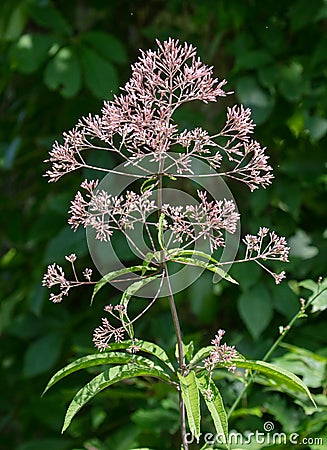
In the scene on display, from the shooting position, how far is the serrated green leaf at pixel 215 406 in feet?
1.80

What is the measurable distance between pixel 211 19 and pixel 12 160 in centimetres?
53

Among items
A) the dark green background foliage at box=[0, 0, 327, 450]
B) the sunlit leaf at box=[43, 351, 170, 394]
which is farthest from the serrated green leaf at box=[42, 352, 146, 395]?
the dark green background foliage at box=[0, 0, 327, 450]

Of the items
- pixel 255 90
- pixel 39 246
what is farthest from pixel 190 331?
pixel 255 90

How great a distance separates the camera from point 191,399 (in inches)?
21.4

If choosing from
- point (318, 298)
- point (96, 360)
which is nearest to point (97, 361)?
point (96, 360)

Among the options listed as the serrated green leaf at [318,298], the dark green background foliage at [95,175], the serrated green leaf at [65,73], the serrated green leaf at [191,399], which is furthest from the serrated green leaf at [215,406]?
the serrated green leaf at [65,73]

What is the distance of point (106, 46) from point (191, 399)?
0.97m

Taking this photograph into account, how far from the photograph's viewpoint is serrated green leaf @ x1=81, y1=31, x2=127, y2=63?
1.38 meters

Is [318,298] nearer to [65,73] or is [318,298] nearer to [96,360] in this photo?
[96,360]

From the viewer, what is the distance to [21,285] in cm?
159

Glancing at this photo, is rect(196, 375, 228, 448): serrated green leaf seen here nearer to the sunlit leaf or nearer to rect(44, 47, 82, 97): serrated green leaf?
the sunlit leaf

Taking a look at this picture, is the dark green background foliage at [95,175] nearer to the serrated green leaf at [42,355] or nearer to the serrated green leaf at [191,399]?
the serrated green leaf at [42,355]

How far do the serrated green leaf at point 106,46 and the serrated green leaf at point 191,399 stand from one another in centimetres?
92

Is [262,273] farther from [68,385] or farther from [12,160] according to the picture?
[12,160]
